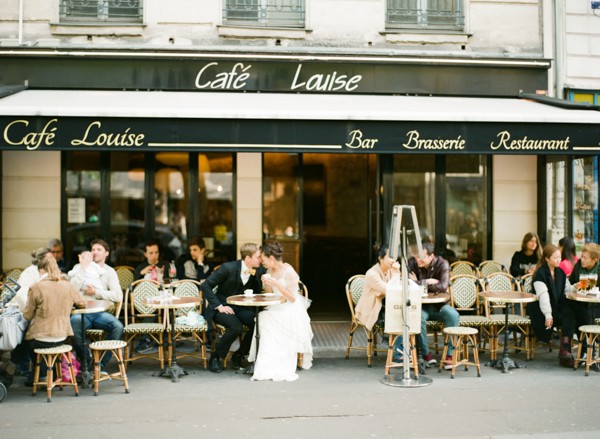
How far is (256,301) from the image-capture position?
309 inches

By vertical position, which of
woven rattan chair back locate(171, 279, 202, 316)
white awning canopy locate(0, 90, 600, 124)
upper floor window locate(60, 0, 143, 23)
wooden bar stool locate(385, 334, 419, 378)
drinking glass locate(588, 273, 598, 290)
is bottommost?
wooden bar stool locate(385, 334, 419, 378)

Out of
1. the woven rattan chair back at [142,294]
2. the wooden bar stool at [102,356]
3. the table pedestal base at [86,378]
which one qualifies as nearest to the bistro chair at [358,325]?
the woven rattan chair back at [142,294]

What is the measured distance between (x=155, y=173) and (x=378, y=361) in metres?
4.64

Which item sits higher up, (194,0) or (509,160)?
(194,0)

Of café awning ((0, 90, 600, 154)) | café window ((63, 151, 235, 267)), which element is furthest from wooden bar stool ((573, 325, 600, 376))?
café window ((63, 151, 235, 267))

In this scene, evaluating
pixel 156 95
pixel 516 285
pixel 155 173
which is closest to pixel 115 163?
pixel 155 173

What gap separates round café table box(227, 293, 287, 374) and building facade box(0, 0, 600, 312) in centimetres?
260

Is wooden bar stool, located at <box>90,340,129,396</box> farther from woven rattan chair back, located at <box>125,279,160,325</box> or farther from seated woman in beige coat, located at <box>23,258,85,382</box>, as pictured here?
woven rattan chair back, located at <box>125,279,160,325</box>

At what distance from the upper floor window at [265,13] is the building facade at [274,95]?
0.02 m

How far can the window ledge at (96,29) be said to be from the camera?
34.7ft

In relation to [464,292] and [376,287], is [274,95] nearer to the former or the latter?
[376,287]

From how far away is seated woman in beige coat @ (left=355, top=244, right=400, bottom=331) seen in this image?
8130 mm

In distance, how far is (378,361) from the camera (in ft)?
28.6

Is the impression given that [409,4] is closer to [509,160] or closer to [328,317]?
[509,160]
